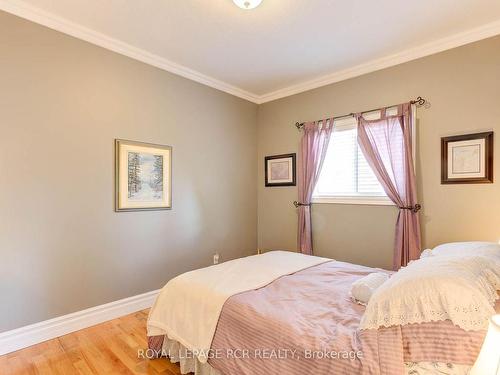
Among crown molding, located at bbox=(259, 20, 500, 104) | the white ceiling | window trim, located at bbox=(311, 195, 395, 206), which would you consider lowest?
window trim, located at bbox=(311, 195, 395, 206)

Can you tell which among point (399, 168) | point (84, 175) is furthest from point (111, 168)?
point (399, 168)

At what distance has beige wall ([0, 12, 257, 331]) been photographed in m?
2.24

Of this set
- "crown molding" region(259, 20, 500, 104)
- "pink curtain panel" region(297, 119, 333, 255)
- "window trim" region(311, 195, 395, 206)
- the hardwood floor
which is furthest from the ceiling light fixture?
the hardwood floor

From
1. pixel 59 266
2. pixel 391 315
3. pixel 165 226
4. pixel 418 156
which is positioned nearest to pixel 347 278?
pixel 391 315

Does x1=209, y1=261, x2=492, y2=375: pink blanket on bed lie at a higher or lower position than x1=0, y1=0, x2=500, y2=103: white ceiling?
lower

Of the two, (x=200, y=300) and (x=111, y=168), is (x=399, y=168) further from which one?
(x=111, y=168)

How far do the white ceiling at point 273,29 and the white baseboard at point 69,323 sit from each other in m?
2.54

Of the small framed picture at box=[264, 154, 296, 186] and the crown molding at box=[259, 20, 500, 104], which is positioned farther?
the small framed picture at box=[264, 154, 296, 186]

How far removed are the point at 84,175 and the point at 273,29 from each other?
2207mm

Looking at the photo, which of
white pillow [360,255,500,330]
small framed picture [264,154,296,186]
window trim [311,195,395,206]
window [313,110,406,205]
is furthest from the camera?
small framed picture [264,154,296,186]

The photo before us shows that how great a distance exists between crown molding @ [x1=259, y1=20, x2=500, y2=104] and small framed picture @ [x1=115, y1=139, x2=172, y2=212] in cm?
196

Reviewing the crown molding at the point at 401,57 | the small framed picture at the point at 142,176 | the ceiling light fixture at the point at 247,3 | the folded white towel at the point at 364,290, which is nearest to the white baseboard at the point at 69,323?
the small framed picture at the point at 142,176

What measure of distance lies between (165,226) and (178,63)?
189 cm

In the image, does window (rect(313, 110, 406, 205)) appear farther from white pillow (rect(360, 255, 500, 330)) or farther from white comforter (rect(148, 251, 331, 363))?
white pillow (rect(360, 255, 500, 330))
